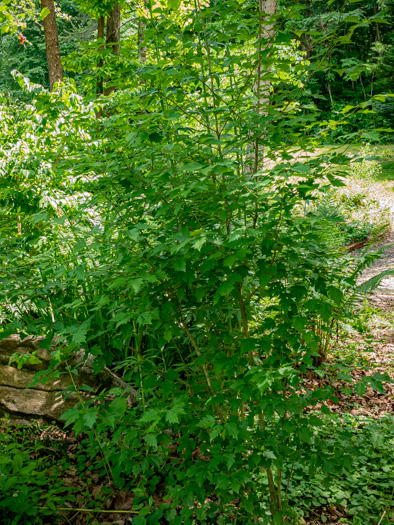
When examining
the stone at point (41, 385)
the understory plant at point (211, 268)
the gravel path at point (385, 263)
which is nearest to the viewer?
the understory plant at point (211, 268)

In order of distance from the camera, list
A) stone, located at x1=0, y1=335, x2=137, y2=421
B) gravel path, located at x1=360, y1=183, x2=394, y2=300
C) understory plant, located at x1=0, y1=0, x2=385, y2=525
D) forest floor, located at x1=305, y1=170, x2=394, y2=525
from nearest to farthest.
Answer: understory plant, located at x1=0, y1=0, x2=385, y2=525, forest floor, located at x1=305, y1=170, x2=394, y2=525, stone, located at x1=0, y1=335, x2=137, y2=421, gravel path, located at x1=360, y1=183, x2=394, y2=300

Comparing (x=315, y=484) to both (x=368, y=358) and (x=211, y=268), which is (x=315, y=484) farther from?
(x=211, y=268)

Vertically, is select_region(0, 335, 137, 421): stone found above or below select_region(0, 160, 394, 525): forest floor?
above

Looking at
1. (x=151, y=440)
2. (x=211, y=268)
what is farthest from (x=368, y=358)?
(x=211, y=268)

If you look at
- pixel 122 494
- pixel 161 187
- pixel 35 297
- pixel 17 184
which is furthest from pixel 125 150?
pixel 17 184

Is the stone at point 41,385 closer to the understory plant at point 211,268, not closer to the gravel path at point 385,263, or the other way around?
the understory plant at point 211,268

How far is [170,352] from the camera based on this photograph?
3.22m

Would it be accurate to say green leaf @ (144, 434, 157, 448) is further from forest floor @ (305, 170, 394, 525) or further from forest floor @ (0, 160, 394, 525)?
forest floor @ (305, 170, 394, 525)

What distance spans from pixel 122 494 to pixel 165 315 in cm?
148

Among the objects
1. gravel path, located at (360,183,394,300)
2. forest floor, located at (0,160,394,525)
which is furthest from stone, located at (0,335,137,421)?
gravel path, located at (360,183,394,300)

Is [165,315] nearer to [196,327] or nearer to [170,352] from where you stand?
[196,327]

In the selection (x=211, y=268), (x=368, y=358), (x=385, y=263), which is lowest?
(x=385, y=263)

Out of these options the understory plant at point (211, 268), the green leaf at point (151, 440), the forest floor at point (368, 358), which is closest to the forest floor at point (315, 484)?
the forest floor at point (368, 358)

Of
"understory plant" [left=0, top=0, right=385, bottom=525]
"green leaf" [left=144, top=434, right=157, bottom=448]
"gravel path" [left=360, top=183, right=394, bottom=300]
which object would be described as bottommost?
"gravel path" [left=360, top=183, right=394, bottom=300]
